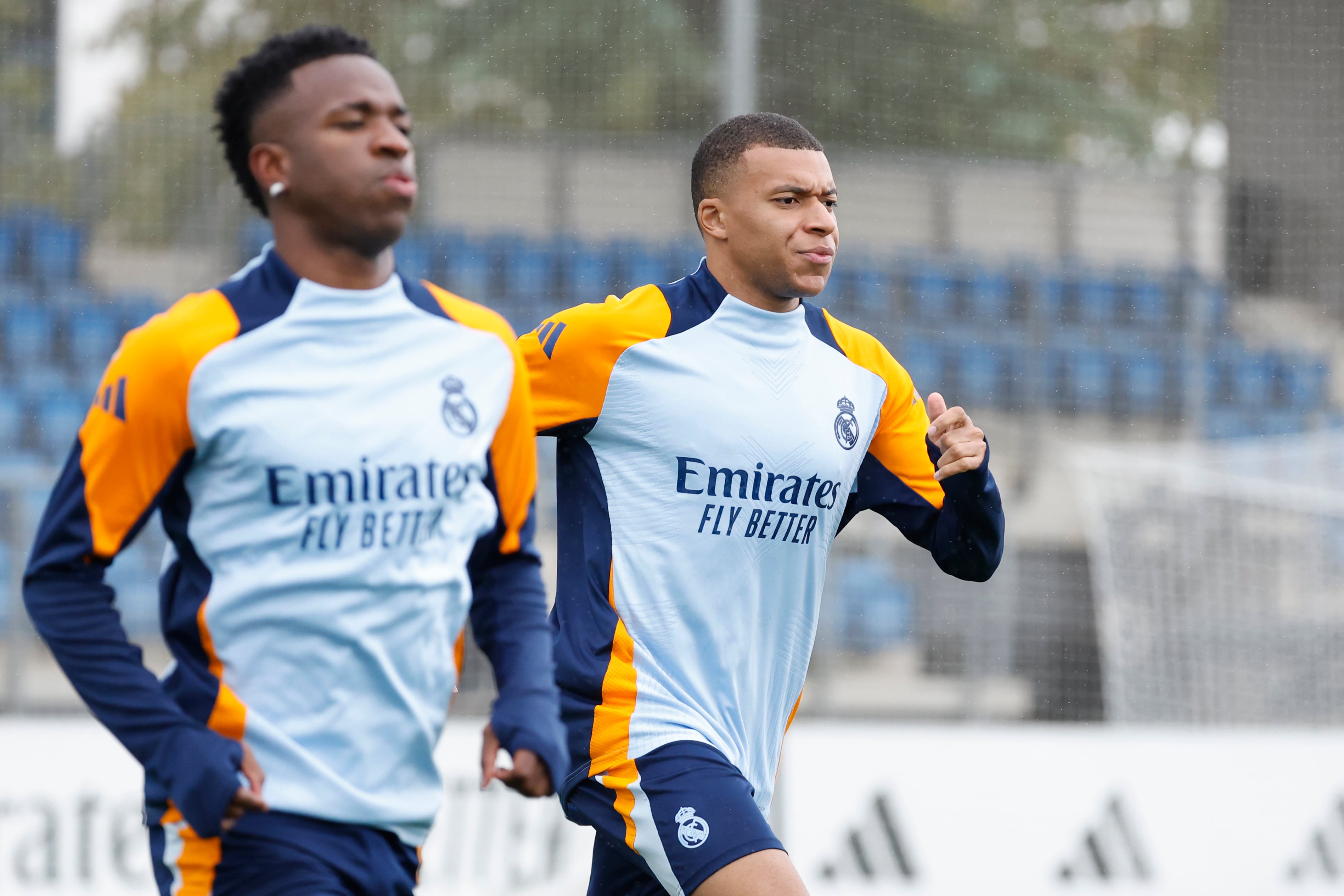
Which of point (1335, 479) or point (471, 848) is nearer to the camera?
point (471, 848)

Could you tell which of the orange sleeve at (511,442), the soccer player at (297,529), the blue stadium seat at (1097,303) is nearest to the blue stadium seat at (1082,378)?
the blue stadium seat at (1097,303)

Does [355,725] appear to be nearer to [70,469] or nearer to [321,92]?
→ [70,469]

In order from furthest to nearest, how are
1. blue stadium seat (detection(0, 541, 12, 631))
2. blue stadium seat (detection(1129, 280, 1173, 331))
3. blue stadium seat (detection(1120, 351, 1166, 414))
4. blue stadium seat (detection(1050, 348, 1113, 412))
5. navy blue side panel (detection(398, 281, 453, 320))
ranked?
blue stadium seat (detection(1129, 280, 1173, 331)) → blue stadium seat (detection(1120, 351, 1166, 414)) → blue stadium seat (detection(1050, 348, 1113, 412)) → blue stadium seat (detection(0, 541, 12, 631)) → navy blue side panel (detection(398, 281, 453, 320))

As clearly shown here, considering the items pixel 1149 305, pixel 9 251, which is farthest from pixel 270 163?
pixel 1149 305

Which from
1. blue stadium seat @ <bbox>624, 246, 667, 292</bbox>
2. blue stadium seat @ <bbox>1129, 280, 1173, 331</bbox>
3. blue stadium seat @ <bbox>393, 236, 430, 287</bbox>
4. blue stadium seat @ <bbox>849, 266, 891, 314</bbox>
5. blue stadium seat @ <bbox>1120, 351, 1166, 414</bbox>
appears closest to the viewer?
blue stadium seat @ <bbox>624, 246, 667, 292</bbox>

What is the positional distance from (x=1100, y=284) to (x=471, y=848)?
16.0ft

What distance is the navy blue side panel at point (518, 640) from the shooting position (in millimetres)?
2455

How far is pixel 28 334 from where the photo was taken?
7.88m

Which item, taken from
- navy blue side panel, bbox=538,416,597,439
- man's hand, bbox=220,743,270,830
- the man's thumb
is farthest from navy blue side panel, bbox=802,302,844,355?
man's hand, bbox=220,743,270,830

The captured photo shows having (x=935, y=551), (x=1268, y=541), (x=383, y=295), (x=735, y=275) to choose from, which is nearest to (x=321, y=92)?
(x=383, y=295)

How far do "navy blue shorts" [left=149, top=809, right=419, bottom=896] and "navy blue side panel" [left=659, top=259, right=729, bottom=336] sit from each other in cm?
154

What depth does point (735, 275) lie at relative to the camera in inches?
143

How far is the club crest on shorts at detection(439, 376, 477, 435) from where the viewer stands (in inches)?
98.4

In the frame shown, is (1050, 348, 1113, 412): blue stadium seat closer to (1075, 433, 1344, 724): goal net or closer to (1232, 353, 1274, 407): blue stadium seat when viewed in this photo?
(1075, 433, 1344, 724): goal net
